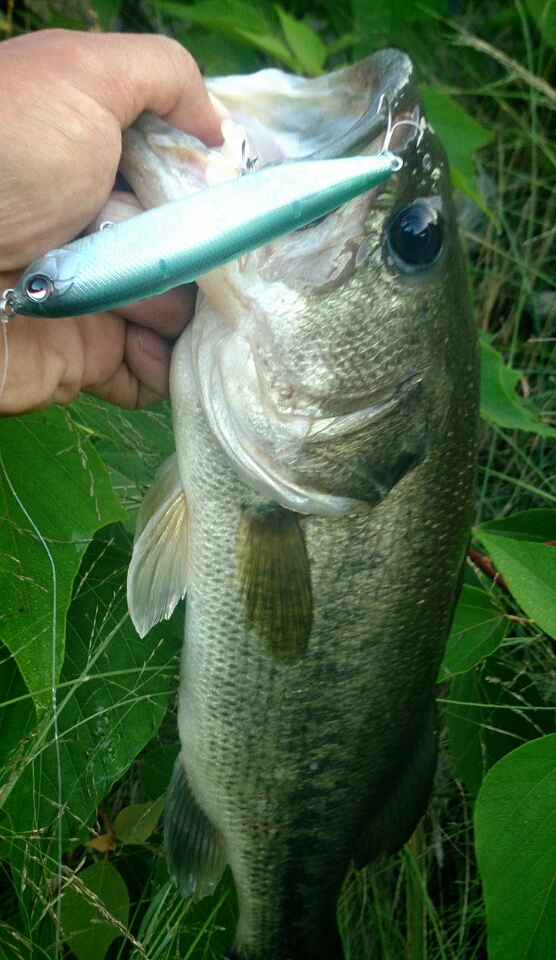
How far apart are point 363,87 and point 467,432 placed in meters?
0.64

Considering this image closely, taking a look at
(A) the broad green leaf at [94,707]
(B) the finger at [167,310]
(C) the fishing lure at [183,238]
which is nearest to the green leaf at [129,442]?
(A) the broad green leaf at [94,707]

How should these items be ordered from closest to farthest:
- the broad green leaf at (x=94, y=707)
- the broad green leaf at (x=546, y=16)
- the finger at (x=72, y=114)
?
the finger at (x=72, y=114)
the broad green leaf at (x=94, y=707)
the broad green leaf at (x=546, y=16)

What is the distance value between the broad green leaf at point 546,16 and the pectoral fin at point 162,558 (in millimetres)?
2882

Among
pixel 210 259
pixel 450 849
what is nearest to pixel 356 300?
pixel 210 259

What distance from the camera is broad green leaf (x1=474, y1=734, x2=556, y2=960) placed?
1.45 meters

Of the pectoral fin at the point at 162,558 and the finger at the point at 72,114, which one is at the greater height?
the finger at the point at 72,114

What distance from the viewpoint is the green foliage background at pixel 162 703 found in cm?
153

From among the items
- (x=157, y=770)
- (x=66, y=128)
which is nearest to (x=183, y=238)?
(x=66, y=128)

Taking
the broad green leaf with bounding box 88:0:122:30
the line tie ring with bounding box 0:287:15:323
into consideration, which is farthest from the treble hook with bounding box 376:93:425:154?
the broad green leaf with bounding box 88:0:122:30

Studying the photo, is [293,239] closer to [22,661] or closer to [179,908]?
[22,661]

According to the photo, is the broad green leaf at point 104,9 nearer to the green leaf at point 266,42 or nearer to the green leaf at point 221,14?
the green leaf at point 221,14

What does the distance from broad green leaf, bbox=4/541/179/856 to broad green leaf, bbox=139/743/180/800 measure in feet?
0.86

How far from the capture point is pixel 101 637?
187 centimetres

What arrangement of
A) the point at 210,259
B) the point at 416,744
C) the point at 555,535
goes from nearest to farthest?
the point at 210,259
the point at 416,744
the point at 555,535
